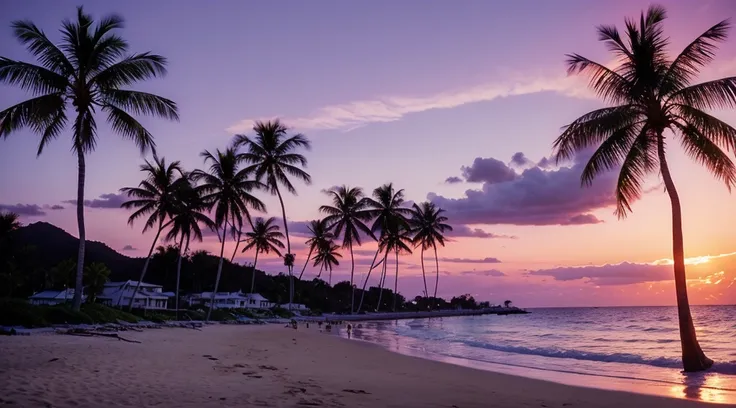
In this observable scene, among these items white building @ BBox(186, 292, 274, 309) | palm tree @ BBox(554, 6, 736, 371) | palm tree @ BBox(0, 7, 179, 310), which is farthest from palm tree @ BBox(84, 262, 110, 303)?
palm tree @ BBox(554, 6, 736, 371)

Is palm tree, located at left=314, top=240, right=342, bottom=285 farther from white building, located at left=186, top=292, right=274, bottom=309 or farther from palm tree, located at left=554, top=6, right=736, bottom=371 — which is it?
palm tree, located at left=554, top=6, right=736, bottom=371

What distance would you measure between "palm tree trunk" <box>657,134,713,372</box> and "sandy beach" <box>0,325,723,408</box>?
168 inches

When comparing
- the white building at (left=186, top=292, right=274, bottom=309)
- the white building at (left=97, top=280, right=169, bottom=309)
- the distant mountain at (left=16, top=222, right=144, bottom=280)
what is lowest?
the white building at (left=186, top=292, right=274, bottom=309)

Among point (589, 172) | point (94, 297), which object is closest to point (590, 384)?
point (589, 172)

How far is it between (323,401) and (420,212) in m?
64.2

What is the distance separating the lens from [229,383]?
8.30 m

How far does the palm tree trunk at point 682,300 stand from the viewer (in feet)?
44.5

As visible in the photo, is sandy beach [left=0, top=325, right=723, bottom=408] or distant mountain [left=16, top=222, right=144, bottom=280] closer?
sandy beach [left=0, top=325, right=723, bottom=408]

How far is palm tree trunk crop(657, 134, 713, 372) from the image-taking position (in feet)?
44.5

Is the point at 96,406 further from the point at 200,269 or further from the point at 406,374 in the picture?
the point at 200,269

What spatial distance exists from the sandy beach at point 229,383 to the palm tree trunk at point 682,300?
14.0ft

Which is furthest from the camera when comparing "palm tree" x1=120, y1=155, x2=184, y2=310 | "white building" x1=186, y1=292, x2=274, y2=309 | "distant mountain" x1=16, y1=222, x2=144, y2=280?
"distant mountain" x1=16, y1=222, x2=144, y2=280

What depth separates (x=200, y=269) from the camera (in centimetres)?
7675

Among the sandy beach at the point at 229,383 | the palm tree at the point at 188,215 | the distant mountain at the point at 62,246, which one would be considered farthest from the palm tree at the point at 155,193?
the distant mountain at the point at 62,246
